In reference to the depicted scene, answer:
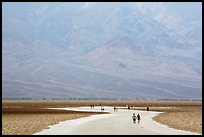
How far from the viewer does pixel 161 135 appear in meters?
31.8

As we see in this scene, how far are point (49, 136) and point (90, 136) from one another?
315 centimetres

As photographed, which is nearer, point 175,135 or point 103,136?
point 103,136

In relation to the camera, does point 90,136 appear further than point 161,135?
No

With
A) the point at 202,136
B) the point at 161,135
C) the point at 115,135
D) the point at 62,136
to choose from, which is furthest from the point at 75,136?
the point at 202,136

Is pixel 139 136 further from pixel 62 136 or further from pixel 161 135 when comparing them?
pixel 62 136

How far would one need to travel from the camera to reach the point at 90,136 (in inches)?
1177

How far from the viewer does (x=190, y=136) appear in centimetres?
3114

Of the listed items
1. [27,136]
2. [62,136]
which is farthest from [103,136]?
[27,136]

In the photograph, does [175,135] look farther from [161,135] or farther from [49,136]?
[49,136]

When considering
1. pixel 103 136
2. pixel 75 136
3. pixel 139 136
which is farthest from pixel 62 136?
pixel 139 136

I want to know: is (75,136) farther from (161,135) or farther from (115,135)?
(161,135)

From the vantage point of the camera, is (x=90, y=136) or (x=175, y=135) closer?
(x=90, y=136)

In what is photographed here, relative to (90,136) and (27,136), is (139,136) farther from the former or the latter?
(27,136)

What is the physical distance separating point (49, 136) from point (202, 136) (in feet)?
35.9
